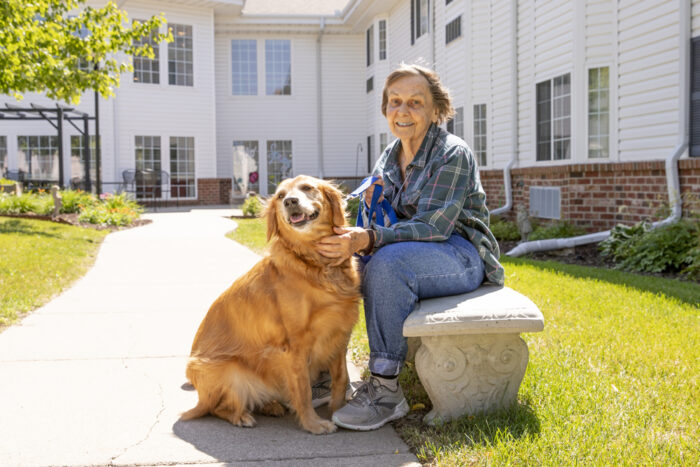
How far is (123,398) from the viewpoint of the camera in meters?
3.73

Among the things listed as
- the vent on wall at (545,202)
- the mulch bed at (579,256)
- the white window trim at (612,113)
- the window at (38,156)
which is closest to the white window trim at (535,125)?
the vent on wall at (545,202)

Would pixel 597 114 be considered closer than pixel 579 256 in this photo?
No

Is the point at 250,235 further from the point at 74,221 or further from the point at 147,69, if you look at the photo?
the point at 147,69

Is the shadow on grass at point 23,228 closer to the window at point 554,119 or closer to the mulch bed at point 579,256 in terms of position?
the mulch bed at point 579,256

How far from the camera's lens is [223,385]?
3.29 meters

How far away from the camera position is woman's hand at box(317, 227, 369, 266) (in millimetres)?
3184

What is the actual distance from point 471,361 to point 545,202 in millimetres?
9094

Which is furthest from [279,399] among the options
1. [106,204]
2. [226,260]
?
[106,204]

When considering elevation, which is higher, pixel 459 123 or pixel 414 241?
pixel 459 123

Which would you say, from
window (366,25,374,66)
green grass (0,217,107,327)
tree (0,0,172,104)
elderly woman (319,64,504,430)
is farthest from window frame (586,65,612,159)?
window (366,25,374,66)

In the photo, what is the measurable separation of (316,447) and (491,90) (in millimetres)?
12410

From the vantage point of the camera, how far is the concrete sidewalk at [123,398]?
9.64 feet

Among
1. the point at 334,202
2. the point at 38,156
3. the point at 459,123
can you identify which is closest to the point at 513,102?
the point at 459,123

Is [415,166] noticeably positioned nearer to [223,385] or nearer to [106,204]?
[223,385]
